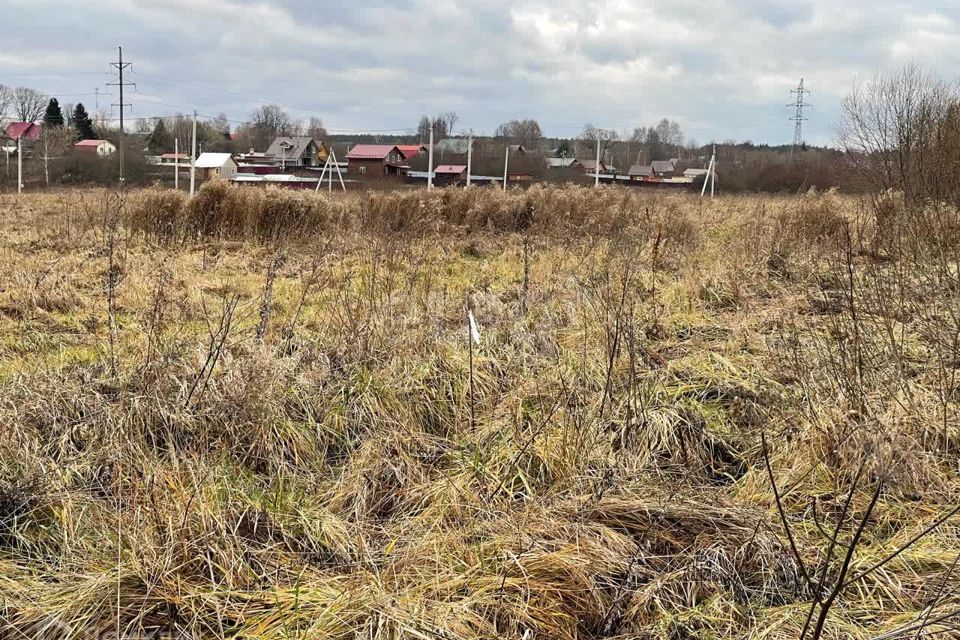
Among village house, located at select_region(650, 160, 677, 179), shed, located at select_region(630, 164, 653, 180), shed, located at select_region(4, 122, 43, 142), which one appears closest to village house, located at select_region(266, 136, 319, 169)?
shed, located at select_region(4, 122, 43, 142)

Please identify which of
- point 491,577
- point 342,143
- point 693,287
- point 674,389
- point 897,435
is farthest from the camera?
point 342,143

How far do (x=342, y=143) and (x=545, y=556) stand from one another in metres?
50.4

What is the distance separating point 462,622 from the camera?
2.11 meters

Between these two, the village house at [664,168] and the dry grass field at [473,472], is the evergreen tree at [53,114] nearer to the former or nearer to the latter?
the village house at [664,168]

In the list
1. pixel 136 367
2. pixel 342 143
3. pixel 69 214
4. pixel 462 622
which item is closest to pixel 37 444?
pixel 136 367

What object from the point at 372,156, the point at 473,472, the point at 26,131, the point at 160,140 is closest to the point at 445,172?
the point at 372,156

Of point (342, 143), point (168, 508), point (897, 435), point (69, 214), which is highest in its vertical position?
point (342, 143)

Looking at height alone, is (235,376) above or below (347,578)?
above

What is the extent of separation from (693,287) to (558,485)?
4.10 metres

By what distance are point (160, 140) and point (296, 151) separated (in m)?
9.32

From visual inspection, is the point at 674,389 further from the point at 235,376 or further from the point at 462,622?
the point at 235,376

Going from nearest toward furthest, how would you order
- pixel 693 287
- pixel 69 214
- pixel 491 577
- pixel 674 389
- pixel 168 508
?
pixel 491 577, pixel 168 508, pixel 674 389, pixel 693 287, pixel 69 214

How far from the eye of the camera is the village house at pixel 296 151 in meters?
49.8

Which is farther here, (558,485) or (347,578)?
(558,485)
